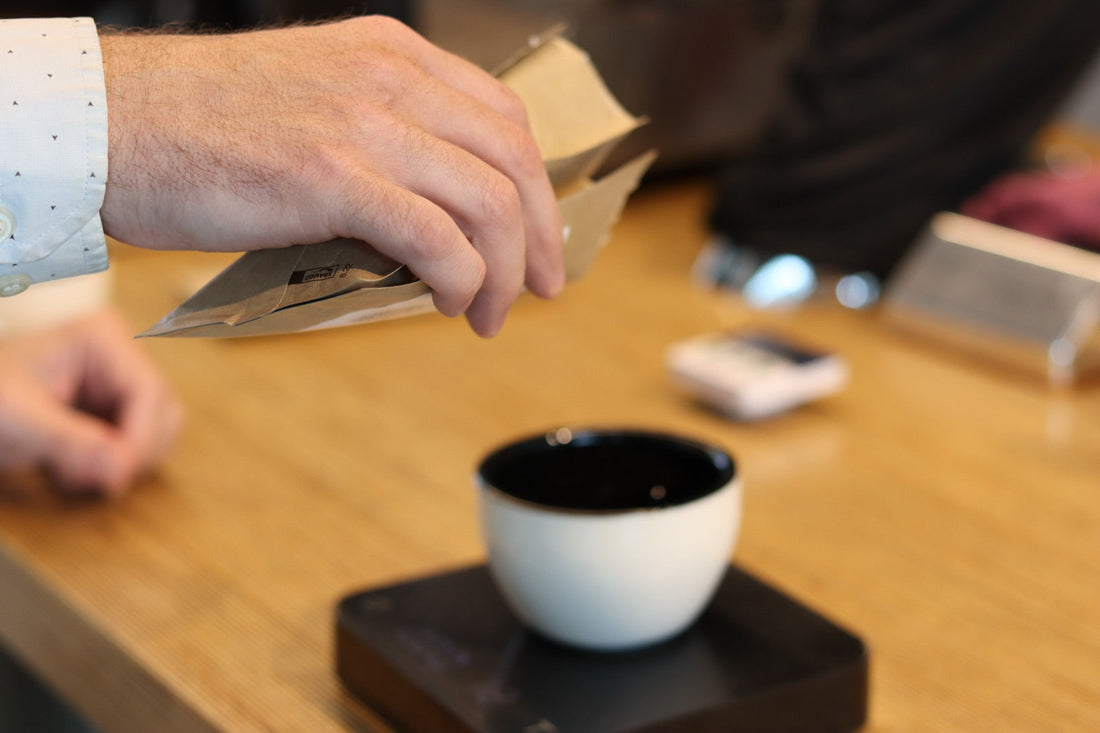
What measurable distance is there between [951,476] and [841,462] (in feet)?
0.22

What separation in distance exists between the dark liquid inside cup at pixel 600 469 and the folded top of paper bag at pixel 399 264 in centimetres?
8

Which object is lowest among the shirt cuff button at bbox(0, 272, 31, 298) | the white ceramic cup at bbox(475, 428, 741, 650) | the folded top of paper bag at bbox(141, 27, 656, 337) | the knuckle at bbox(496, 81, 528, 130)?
the white ceramic cup at bbox(475, 428, 741, 650)

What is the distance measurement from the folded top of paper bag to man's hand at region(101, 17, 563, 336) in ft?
0.04

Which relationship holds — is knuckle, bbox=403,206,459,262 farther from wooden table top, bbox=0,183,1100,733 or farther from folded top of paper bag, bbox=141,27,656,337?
wooden table top, bbox=0,183,1100,733

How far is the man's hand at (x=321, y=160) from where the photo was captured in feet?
1.45

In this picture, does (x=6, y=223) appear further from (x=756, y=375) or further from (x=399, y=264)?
(x=756, y=375)

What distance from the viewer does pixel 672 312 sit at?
3.49 feet

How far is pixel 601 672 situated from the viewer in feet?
1.68

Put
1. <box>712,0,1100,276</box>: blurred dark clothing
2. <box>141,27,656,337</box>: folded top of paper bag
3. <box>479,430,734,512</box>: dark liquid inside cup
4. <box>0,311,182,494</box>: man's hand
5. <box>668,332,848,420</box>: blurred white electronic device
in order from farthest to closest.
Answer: <box>712,0,1100,276</box>: blurred dark clothing, <box>668,332,848,420</box>: blurred white electronic device, <box>0,311,182,494</box>: man's hand, <box>479,430,734,512</box>: dark liquid inside cup, <box>141,27,656,337</box>: folded top of paper bag

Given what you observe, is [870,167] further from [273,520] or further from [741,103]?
[273,520]

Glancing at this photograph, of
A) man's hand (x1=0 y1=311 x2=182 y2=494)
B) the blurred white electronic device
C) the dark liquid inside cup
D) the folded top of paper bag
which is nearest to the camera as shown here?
the folded top of paper bag

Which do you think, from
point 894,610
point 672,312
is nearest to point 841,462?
point 894,610

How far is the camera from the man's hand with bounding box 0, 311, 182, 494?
74 cm

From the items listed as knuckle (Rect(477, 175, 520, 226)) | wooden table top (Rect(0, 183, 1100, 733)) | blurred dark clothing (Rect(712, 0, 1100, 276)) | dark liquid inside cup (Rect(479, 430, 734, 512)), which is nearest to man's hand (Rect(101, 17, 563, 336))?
knuckle (Rect(477, 175, 520, 226))
